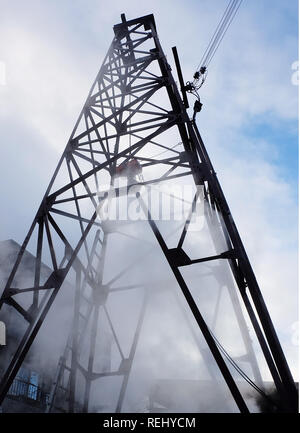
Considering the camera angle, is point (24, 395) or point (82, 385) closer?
point (24, 395)

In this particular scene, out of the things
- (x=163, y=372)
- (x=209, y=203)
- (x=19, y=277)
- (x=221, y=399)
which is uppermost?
(x=19, y=277)

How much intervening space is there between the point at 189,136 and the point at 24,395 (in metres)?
8.92

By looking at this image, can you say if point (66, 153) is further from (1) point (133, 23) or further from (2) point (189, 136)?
(1) point (133, 23)

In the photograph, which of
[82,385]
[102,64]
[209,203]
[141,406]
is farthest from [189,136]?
[141,406]

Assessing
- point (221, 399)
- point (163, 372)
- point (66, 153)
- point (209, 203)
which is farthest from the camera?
point (163, 372)

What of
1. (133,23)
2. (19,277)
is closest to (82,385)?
(19,277)

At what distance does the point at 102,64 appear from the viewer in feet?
24.0
